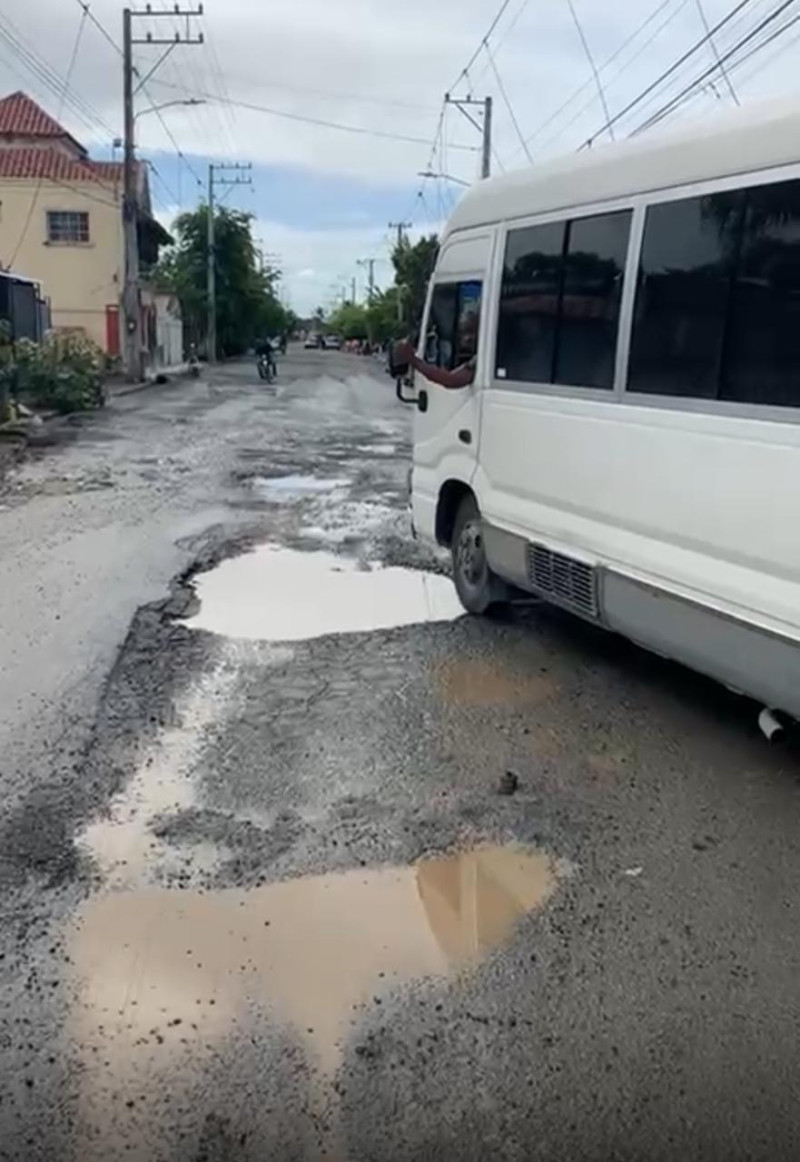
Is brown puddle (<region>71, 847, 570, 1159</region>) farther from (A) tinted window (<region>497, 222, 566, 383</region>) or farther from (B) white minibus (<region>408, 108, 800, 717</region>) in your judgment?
(A) tinted window (<region>497, 222, 566, 383</region>)

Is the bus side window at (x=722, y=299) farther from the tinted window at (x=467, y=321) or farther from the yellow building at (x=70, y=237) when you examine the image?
the yellow building at (x=70, y=237)

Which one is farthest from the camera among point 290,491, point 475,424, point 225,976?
point 290,491

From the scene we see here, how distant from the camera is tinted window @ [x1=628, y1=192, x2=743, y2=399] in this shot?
5508 mm

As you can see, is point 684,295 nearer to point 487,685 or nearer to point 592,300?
point 592,300

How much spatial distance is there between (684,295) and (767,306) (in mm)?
622

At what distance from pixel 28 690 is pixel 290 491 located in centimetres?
848

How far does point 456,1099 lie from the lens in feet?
10.8

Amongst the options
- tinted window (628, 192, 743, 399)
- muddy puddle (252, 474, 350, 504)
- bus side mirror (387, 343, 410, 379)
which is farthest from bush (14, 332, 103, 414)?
tinted window (628, 192, 743, 399)

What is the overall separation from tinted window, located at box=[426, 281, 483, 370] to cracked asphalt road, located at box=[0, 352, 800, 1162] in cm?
185

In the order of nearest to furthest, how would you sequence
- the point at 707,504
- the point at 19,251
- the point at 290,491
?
the point at 707,504 → the point at 290,491 → the point at 19,251

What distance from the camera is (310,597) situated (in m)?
9.21

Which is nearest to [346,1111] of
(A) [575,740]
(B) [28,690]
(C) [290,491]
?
(A) [575,740]

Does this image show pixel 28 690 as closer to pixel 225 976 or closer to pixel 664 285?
pixel 225 976

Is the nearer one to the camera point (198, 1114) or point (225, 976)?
point (198, 1114)
